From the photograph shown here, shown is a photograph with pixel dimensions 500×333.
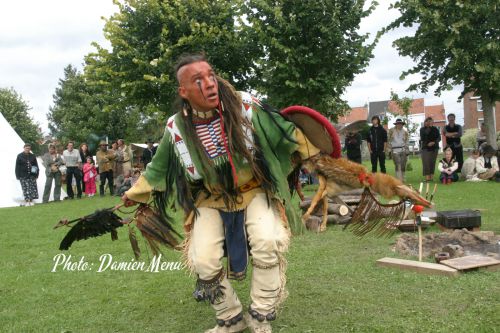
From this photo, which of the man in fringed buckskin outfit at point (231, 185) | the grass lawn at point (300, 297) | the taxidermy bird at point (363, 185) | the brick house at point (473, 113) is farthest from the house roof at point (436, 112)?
the man in fringed buckskin outfit at point (231, 185)

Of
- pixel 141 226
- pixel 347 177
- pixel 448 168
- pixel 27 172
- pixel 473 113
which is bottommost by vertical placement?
pixel 448 168

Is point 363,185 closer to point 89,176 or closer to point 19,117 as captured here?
point 89,176

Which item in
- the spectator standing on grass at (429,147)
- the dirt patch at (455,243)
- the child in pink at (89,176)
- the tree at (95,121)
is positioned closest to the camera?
the dirt patch at (455,243)

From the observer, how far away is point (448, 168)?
42.0ft

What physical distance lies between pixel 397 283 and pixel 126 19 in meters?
15.8

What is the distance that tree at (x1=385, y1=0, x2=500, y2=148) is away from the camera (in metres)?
13.7

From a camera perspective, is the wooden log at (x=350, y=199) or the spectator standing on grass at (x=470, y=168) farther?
the spectator standing on grass at (x=470, y=168)

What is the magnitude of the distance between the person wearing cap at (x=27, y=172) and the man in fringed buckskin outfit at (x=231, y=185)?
12551 mm

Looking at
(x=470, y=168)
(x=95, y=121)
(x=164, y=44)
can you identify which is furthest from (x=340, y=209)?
(x=95, y=121)

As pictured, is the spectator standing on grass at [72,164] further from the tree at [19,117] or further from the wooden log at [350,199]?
the tree at [19,117]

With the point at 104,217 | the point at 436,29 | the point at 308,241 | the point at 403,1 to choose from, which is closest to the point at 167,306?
the point at 104,217

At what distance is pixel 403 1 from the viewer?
15.1 meters

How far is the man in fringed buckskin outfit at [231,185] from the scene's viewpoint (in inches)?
135

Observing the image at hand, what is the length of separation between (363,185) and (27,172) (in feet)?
43.8
